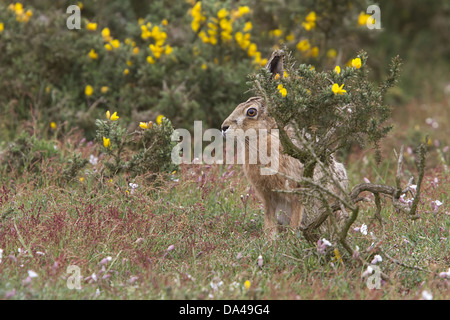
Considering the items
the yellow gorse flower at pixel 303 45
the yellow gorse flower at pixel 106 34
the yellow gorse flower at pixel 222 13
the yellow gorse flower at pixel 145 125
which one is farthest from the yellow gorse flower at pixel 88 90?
the yellow gorse flower at pixel 303 45

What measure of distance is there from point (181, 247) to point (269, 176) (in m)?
1.06

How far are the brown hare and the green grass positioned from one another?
26 centimetres

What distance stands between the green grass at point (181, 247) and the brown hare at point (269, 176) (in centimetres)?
26

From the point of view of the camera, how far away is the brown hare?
5648 mm

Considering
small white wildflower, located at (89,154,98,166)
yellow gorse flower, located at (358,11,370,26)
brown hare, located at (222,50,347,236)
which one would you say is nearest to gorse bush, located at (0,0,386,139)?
small white wildflower, located at (89,154,98,166)

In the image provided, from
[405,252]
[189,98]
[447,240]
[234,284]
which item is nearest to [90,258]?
[234,284]

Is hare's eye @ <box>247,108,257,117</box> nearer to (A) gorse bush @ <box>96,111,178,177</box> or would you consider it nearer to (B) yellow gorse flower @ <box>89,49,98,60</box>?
Result: (A) gorse bush @ <box>96,111,178,177</box>

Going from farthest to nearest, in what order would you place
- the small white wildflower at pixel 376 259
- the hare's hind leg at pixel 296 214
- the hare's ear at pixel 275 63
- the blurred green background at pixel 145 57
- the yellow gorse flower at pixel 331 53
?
the yellow gorse flower at pixel 331 53 < the blurred green background at pixel 145 57 < the hare's hind leg at pixel 296 214 < the hare's ear at pixel 275 63 < the small white wildflower at pixel 376 259

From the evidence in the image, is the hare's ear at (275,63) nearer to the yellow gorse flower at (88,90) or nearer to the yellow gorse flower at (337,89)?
the yellow gorse flower at (337,89)

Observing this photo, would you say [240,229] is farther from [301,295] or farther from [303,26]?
[303,26]

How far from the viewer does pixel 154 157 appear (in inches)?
245

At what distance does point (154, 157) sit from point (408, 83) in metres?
8.00

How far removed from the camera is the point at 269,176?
571cm

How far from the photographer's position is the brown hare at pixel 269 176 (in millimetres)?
5648
